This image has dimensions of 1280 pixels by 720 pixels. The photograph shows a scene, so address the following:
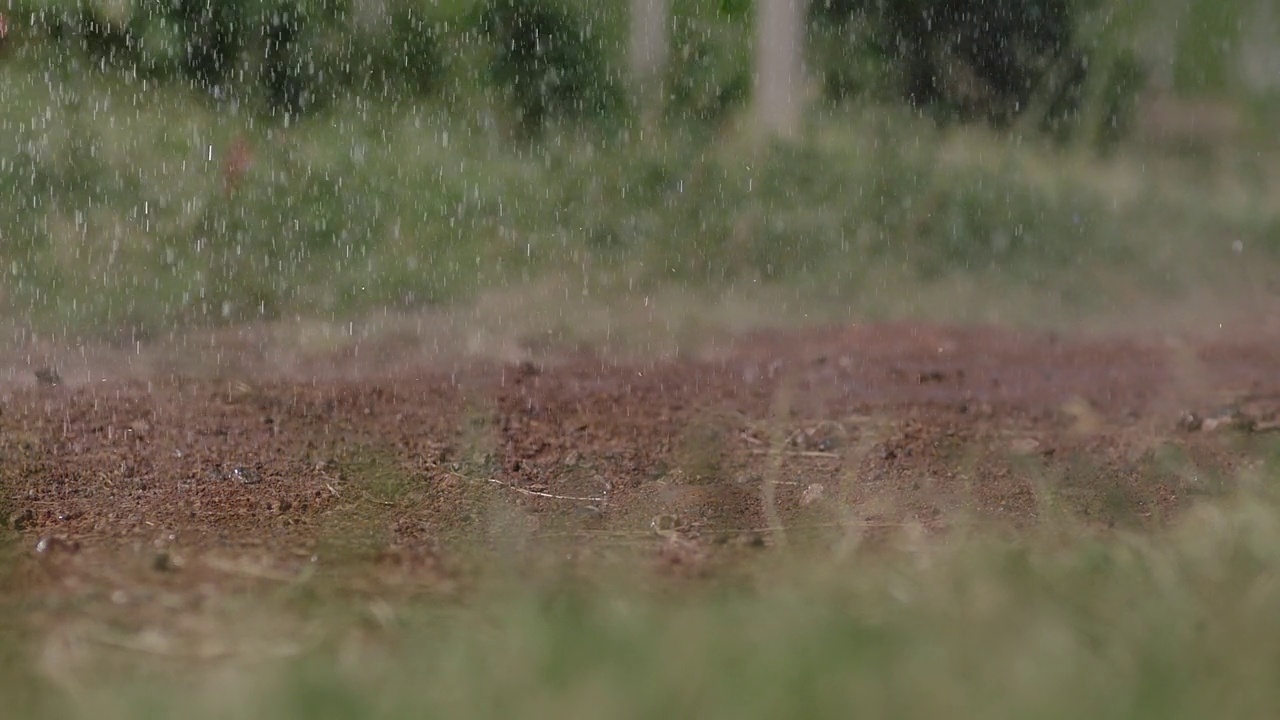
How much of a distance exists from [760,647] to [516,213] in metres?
4.31

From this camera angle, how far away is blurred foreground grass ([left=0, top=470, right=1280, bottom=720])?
1.72 metres

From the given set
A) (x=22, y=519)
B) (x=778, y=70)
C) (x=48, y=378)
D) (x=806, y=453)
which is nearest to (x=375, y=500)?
(x=22, y=519)

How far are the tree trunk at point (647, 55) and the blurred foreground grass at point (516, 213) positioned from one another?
0.25m

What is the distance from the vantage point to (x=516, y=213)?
602cm

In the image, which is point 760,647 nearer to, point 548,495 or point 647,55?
point 548,495

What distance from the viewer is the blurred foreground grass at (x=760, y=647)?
1.72 metres

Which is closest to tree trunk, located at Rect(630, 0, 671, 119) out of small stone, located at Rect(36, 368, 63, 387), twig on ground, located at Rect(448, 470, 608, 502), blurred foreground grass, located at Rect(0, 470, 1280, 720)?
small stone, located at Rect(36, 368, 63, 387)

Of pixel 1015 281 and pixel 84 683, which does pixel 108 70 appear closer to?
pixel 1015 281

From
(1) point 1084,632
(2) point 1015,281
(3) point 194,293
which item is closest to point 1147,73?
(2) point 1015,281

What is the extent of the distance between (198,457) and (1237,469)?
2328 millimetres

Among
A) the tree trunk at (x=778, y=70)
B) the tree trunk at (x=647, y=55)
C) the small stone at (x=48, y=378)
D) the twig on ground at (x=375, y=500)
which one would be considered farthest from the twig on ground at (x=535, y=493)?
the tree trunk at (x=647, y=55)

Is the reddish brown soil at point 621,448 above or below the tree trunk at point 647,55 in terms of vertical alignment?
below

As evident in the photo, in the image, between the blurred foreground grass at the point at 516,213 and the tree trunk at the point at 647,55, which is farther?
the tree trunk at the point at 647,55

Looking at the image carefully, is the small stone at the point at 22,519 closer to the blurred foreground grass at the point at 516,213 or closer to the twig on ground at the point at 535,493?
the twig on ground at the point at 535,493
